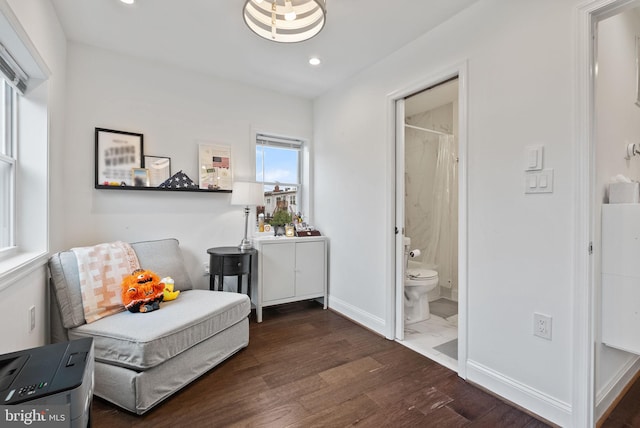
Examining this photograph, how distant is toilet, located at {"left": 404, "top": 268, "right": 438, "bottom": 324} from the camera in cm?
296

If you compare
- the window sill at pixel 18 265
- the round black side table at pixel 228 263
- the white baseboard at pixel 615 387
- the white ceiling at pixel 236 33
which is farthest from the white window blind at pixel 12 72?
the white baseboard at pixel 615 387

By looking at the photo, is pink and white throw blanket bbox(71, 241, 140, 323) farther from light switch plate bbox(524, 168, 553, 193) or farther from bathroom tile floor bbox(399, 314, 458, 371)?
light switch plate bbox(524, 168, 553, 193)

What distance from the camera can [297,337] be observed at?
2.65 m

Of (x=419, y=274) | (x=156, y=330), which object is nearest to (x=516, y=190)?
(x=419, y=274)

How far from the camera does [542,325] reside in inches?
64.9

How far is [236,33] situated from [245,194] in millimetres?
1348

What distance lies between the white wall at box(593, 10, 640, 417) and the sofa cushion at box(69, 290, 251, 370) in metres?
2.23

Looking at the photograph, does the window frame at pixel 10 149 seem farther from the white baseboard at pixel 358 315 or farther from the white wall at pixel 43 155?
the white baseboard at pixel 358 315

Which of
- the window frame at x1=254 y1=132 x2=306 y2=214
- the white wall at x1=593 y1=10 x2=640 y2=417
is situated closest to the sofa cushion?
the window frame at x1=254 y1=132 x2=306 y2=214

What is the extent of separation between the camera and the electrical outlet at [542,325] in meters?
1.62

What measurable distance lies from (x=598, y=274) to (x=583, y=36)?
4.01 ft

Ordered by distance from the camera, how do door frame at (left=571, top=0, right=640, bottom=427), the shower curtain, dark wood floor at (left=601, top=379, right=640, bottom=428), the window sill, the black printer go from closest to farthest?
the black printer < the window sill < door frame at (left=571, top=0, right=640, bottom=427) < dark wood floor at (left=601, top=379, right=640, bottom=428) < the shower curtain

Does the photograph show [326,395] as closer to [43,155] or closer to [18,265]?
[18,265]

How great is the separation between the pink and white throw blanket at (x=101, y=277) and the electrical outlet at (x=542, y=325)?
2593 millimetres
